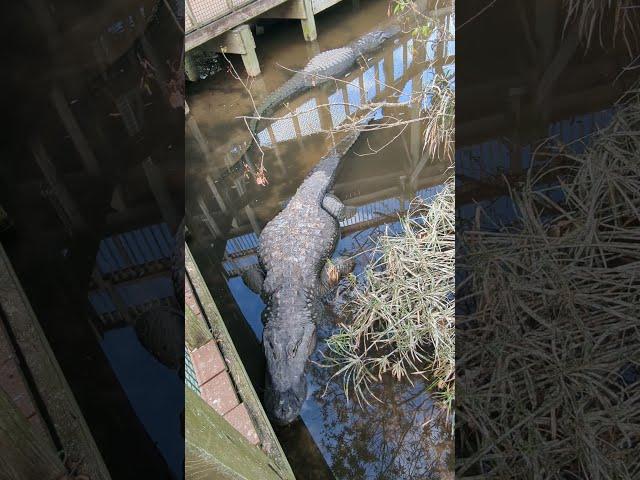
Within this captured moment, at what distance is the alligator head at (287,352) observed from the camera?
342 centimetres

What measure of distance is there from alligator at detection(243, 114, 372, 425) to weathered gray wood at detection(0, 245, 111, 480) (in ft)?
3.83

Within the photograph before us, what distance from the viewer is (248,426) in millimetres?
2867

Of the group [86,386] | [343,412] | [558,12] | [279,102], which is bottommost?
[343,412]

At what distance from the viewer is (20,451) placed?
1628mm

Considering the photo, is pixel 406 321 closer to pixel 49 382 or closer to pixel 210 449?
pixel 210 449

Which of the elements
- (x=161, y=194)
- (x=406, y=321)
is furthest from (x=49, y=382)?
(x=161, y=194)

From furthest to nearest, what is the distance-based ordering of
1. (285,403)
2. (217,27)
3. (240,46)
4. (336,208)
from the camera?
(240,46)
(217,27)
(336,208)
(285,403)

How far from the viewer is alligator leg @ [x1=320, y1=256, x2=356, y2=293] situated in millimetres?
4375

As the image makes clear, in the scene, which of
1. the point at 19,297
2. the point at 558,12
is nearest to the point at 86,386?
the point at 19,297

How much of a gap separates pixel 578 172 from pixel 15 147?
5.90 m

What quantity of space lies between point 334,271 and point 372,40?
13.6 feet

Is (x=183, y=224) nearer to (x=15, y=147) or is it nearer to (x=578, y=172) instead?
(x=15, y=147)

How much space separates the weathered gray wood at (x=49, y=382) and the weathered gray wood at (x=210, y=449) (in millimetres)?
860

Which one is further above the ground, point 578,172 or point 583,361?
point 578,172
